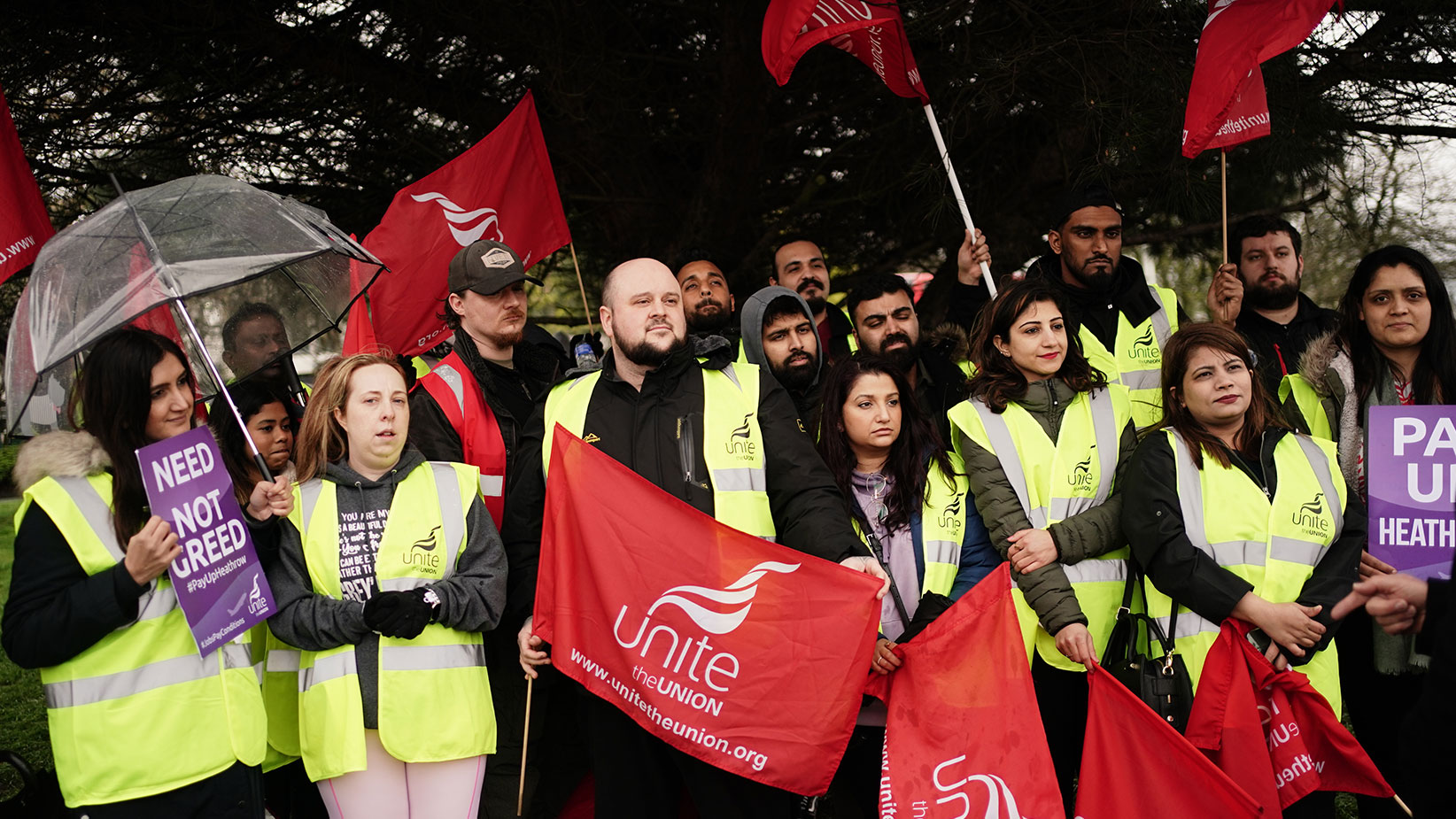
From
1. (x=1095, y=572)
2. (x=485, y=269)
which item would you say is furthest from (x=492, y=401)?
(x=1095, y=572)

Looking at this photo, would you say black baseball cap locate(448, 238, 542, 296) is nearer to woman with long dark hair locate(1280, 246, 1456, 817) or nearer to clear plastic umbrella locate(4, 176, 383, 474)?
clear plastic umbrella locate(4, 176, 383, 474)

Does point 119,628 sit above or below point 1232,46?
below

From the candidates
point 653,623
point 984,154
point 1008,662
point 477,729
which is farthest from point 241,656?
point 984,154

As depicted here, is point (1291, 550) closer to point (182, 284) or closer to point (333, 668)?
point (333, 668)

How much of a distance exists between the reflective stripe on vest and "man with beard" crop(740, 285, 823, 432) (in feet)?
3.69

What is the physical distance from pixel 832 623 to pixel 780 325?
1.69 meters

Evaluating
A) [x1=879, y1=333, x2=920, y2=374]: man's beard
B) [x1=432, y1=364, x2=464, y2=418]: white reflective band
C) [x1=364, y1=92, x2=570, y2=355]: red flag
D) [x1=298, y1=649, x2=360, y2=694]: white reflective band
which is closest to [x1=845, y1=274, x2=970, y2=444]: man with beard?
[x1=879, y1=333, x2=920, y2=374]: man's beard

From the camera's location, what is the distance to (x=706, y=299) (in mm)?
5230

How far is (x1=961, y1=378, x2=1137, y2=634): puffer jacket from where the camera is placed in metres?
3.54

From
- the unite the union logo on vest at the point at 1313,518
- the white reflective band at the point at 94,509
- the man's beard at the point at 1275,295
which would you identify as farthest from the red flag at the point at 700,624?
the man's beard at the point at 1275,295

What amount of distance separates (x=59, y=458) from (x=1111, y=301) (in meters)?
3.80

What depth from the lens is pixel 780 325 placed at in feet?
15.0

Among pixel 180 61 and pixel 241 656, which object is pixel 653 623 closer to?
pixel 241 656

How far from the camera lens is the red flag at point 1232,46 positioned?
411 cm
